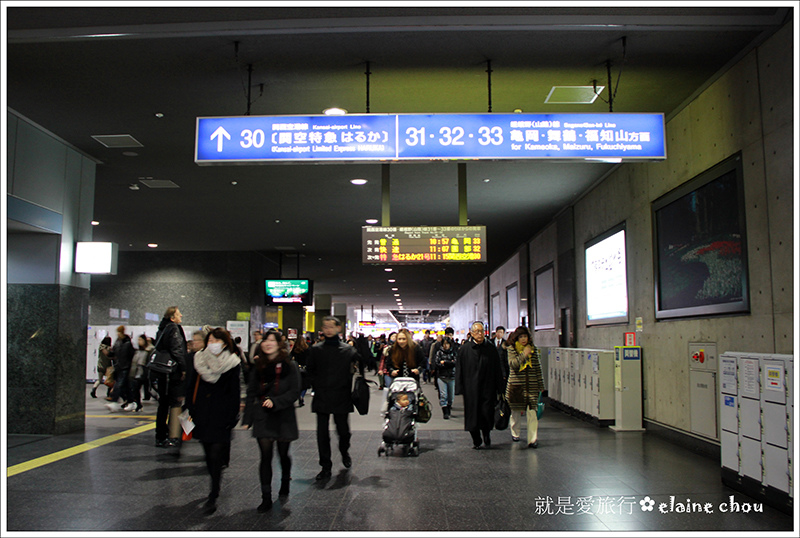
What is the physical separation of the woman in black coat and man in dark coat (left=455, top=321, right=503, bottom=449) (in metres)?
3.03

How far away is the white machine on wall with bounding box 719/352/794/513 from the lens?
184 inches

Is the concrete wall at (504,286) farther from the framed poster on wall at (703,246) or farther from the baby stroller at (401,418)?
the baby stroller at (401,418)

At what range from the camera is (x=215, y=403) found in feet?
16.3

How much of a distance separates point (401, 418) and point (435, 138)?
3615 millimetres

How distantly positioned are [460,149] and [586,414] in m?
6.62

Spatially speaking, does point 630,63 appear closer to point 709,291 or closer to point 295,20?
point 709,291

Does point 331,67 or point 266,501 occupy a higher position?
point 331,67

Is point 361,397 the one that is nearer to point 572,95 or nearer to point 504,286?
point 572,95

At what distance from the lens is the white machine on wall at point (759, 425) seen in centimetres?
468

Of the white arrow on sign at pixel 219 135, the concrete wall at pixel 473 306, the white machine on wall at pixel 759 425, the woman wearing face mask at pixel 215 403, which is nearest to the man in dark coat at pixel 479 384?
the white machine on wall at pixel 759 425

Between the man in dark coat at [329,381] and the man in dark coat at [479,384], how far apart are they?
2.02 meters

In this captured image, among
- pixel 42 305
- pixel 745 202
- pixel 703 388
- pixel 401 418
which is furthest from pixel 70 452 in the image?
pixel 745 202

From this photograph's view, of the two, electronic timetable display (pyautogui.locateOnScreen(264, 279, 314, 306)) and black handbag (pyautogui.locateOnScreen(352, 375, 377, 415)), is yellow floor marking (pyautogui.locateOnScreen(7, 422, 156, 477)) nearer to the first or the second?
black handbag (pyautogui.locateOnScreen(352, 375, 377, 415))

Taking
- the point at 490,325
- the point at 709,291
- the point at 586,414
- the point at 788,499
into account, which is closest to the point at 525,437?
the point at 586,414
